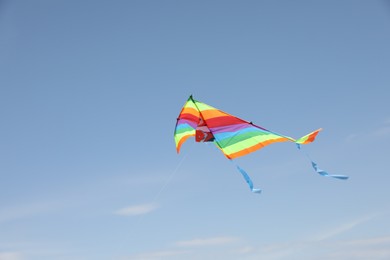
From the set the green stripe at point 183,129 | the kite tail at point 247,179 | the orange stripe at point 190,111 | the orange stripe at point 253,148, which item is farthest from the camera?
the green stripe at point 183,129

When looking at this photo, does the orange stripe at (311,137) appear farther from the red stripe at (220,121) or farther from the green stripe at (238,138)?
the red stripe at (220,121)

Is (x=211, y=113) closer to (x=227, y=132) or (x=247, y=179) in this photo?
(x=227, y=132)

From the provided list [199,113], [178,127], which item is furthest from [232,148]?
[178,127]

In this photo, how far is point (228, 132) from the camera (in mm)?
15086

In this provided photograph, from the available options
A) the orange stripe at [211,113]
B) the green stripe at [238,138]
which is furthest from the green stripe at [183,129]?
the green stripe at [238,138]

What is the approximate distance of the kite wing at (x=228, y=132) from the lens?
48.0 ft

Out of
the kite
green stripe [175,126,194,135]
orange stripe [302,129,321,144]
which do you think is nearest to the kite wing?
the kite

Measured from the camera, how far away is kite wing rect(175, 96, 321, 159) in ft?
48.0

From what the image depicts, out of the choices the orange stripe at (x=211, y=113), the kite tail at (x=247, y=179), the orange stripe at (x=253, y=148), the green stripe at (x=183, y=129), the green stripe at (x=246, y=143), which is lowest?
the kite tail at (x=247, y=179)

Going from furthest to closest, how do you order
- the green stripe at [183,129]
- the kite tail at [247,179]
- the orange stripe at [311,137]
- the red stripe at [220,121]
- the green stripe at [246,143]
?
the green stripe at [183,129], the red stripe at [220,121], the green stripe at [246,143], the orange stripe at [311,137], the kite tail at [247,179]

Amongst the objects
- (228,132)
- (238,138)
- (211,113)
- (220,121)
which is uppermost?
(211,113)

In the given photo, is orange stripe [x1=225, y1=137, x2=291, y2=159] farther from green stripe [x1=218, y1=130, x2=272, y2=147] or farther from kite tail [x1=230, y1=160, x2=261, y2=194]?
kite tail [x1=230, y1=160, x2=261, y2=194]

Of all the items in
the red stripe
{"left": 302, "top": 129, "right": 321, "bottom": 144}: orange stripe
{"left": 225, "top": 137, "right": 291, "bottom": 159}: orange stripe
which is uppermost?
the red stripe

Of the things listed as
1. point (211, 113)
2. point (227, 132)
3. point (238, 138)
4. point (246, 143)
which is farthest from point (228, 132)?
point (211, 113)
